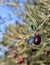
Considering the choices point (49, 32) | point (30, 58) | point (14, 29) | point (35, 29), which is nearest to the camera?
point (35, 29)

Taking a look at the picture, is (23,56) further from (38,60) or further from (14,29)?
(14,29)

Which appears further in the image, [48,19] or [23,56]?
[23,56]

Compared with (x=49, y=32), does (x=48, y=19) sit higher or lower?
higher

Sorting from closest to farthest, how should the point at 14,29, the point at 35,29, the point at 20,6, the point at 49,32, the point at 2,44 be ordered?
the point at 35,29, the point at 14,29, the point at 49,32, the point at 20,6, the point at 2,44

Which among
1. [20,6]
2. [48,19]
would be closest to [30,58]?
[20,6]

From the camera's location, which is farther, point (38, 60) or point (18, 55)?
point (18, 55)

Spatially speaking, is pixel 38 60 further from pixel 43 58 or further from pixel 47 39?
pixel 47 39

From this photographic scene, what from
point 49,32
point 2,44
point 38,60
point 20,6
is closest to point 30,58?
point 38,60

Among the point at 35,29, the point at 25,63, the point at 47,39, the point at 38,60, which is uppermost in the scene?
the point at 35,29

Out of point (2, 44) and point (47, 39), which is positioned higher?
point (47, 39)
